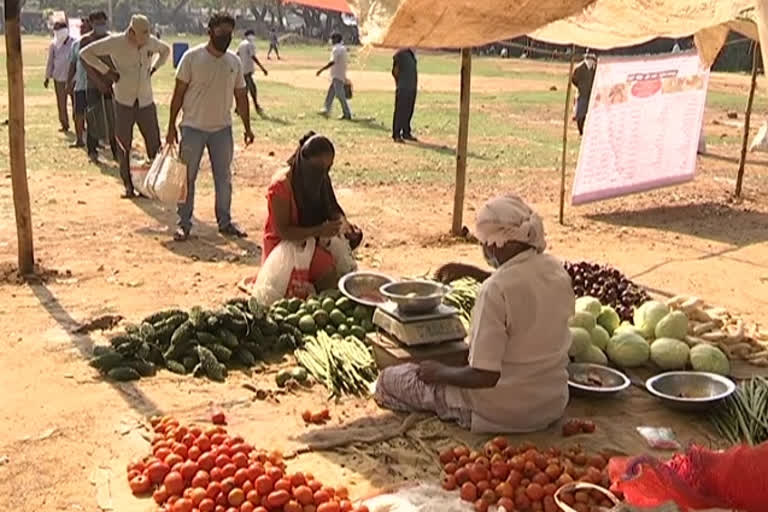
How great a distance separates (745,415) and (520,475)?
1.52 m

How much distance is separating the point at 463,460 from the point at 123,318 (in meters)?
3.30

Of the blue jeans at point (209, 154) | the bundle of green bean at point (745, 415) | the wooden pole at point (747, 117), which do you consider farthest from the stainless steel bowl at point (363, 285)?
the wooden pole at point (747, 117)

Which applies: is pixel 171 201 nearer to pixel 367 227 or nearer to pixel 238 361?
pixel 367 227

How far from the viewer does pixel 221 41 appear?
8531 mm

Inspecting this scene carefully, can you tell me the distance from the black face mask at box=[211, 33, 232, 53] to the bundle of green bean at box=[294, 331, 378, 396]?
3676 millimetres

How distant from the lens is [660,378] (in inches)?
212

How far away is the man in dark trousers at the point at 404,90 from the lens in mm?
15984

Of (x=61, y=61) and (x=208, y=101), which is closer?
(x=208, y=101)

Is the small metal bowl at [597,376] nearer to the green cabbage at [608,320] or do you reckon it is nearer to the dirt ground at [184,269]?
the green cabbage at [608,320]

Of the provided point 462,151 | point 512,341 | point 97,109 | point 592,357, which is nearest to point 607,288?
point 592,357

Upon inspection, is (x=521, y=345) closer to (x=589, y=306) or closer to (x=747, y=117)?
(x=589, y=306)

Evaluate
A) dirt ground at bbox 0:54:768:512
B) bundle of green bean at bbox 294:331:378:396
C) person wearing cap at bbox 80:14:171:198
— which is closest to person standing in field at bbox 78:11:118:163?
person wearing cap at bbox 80:14:171:198

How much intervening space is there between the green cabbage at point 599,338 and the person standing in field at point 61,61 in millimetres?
11592

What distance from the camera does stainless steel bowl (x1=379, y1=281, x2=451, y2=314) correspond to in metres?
5.27
